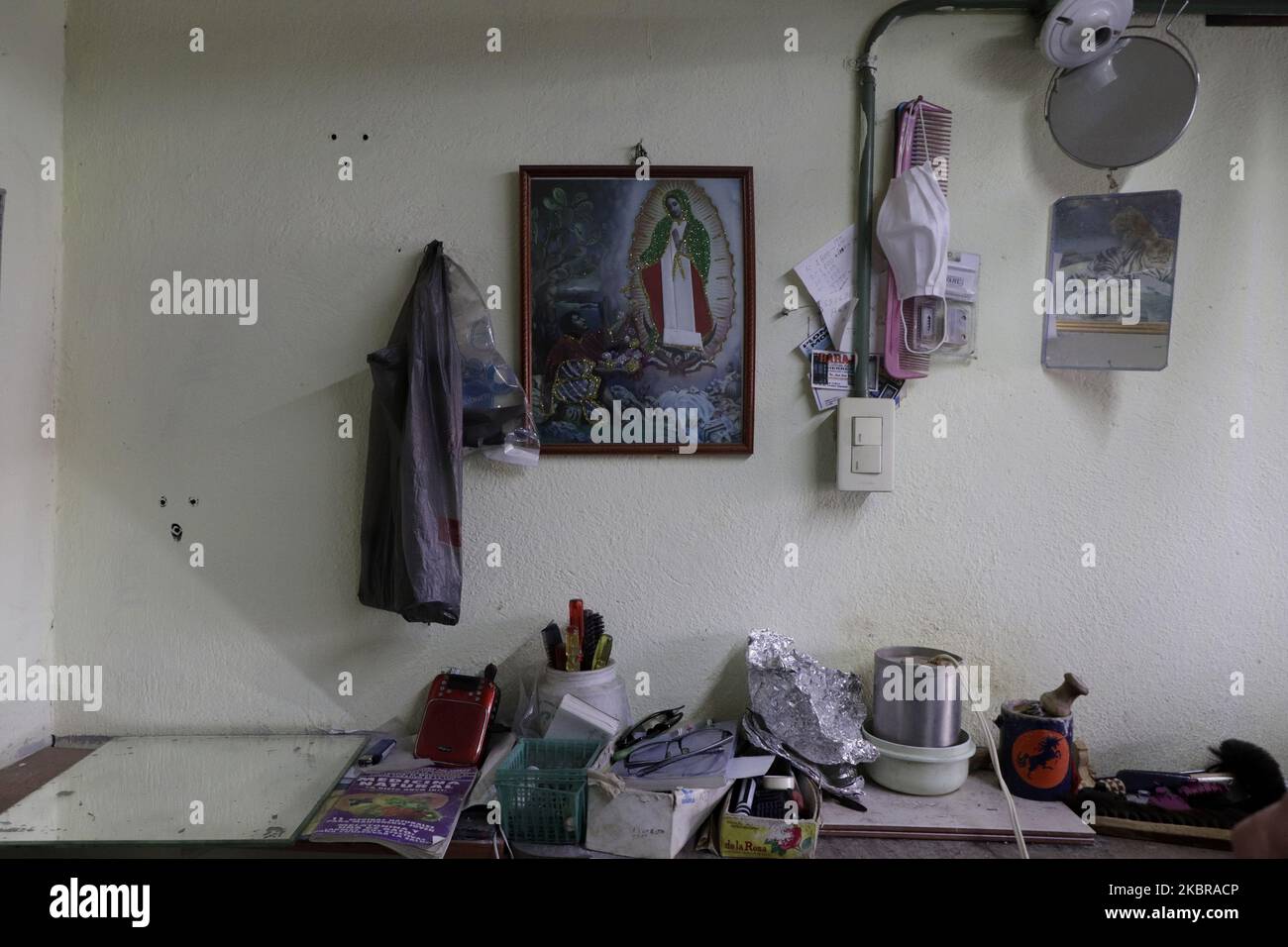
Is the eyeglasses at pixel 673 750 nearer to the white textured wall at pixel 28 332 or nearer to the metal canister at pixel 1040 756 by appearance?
the metal canister at pixel 1040 756

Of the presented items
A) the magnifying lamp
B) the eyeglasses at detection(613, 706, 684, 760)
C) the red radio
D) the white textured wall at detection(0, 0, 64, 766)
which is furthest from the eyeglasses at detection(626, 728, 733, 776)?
the magnifying lamp

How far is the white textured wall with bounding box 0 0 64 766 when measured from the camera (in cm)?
157

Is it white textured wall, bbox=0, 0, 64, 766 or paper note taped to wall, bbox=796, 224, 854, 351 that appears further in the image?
paper note taped to wall, bbox=796, 224, 854, 351

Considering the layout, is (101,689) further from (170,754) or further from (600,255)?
(600,255)

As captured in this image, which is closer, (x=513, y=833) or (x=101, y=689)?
(x=513, y=833)

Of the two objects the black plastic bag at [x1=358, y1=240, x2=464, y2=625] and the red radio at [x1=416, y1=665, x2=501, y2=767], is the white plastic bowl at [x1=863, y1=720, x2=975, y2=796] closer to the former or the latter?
the red radio at [x1=416, y1=665, x2=501, y2=767]

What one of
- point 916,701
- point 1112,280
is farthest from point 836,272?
point 916,701

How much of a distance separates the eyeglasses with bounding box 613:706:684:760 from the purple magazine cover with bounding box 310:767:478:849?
313 millimetres

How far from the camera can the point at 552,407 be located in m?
1.71

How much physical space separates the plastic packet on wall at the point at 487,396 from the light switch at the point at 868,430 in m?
0.73

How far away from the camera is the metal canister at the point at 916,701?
1.55 meters
